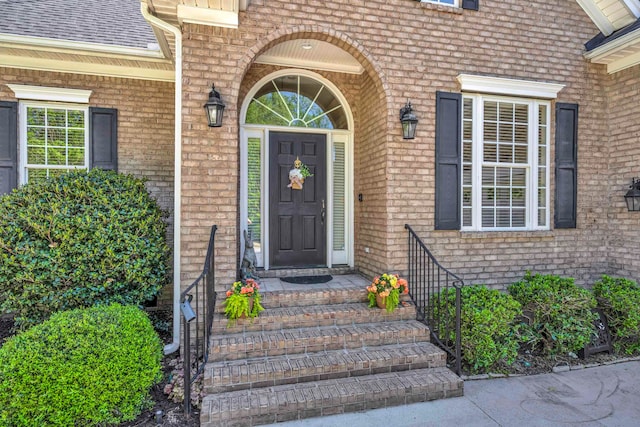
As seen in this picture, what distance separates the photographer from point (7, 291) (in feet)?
12.4

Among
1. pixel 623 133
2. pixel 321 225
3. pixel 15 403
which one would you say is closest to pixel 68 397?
pixel 15 403

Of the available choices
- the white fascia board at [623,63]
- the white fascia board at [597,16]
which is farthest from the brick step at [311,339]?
the white fascia board at [597,16]

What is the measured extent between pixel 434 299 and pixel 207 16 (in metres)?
4.15

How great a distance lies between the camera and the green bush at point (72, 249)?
3.78m

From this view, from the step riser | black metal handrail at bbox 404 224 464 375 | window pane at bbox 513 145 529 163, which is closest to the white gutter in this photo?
the step riser

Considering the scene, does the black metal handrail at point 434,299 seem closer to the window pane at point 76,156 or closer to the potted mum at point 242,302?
the potted mum at point 242,302

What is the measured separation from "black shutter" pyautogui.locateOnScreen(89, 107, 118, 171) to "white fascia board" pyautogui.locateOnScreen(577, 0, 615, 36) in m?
6.89

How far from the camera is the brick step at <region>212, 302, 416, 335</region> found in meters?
3.71

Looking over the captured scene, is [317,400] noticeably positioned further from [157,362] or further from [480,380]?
[480,380]

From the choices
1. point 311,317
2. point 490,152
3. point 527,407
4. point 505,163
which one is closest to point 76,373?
point 311,317

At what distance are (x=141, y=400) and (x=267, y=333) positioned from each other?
1.22m

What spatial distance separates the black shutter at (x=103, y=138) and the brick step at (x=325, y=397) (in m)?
3.84

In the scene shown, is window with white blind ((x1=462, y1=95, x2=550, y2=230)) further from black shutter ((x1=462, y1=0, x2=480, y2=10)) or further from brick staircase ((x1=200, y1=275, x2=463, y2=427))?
brick staircase ((x1=200, y1=275, x2=463, y2=427))

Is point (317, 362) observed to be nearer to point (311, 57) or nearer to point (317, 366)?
point (317, 366)
